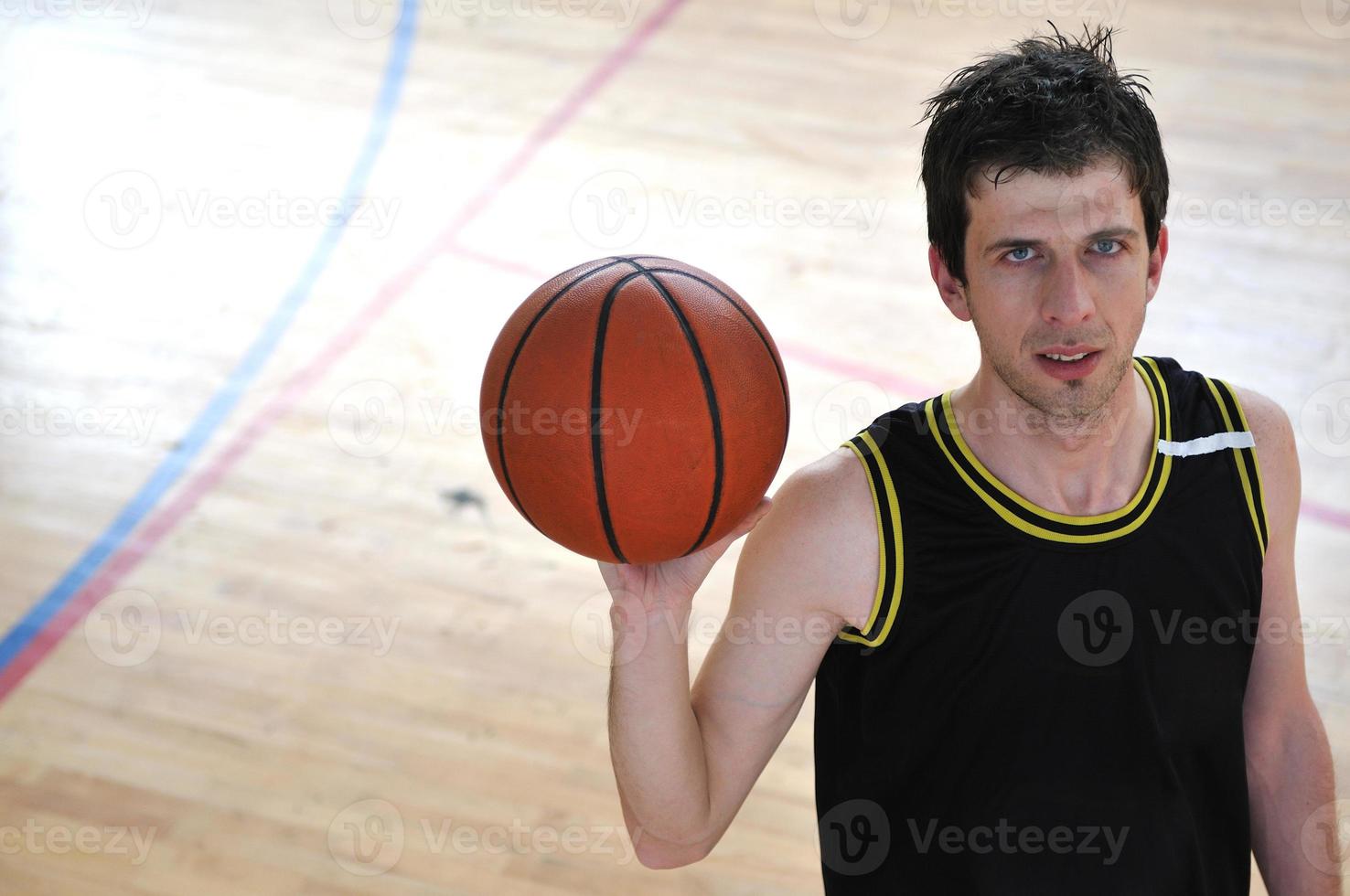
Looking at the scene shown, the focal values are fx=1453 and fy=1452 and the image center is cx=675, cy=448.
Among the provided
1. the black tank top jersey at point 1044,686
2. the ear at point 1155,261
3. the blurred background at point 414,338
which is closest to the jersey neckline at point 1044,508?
the black tank top jersey at point 1044,686

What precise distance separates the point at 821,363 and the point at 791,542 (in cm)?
329

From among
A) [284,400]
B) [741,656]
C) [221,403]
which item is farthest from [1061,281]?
[221,403]

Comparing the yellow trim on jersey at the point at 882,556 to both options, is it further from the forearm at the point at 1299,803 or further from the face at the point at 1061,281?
the forearm at the point at 1299,803

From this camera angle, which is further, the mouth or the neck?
the neck

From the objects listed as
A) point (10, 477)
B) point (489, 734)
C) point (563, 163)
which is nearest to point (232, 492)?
point (10, 477)

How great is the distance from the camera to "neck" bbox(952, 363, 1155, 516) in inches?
83.7

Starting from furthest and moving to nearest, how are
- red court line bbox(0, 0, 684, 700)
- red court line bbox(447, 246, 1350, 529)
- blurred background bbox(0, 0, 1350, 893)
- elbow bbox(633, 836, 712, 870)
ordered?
red court line bbox(447, 246, 1350, 529) < red court line bbox(0, 0, 684, 700) < blurred background bbox(0, 0, 1350, 893) < elbow bbox(633, 836, 712, 870)

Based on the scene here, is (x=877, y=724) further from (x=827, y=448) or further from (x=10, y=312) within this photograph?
(x=10, y=312)

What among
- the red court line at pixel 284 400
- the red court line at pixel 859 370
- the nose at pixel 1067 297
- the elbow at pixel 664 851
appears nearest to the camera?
the nose at pixel 1067 297

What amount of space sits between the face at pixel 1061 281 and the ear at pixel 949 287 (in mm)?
84

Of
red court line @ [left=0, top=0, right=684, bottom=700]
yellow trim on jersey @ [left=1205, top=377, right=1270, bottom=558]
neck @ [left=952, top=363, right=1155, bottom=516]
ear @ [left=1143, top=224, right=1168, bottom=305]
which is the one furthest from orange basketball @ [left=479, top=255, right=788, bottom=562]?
red court line @ [left=0, top=0, right=684, bottom=700]

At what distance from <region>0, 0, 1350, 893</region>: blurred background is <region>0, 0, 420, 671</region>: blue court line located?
0.06 feet

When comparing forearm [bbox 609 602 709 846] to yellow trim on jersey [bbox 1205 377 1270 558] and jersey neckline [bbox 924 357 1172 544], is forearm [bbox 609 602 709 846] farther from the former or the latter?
yellow trim on jersey [bbox 1205 377 1270 558]

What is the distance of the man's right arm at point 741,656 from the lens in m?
2.04
